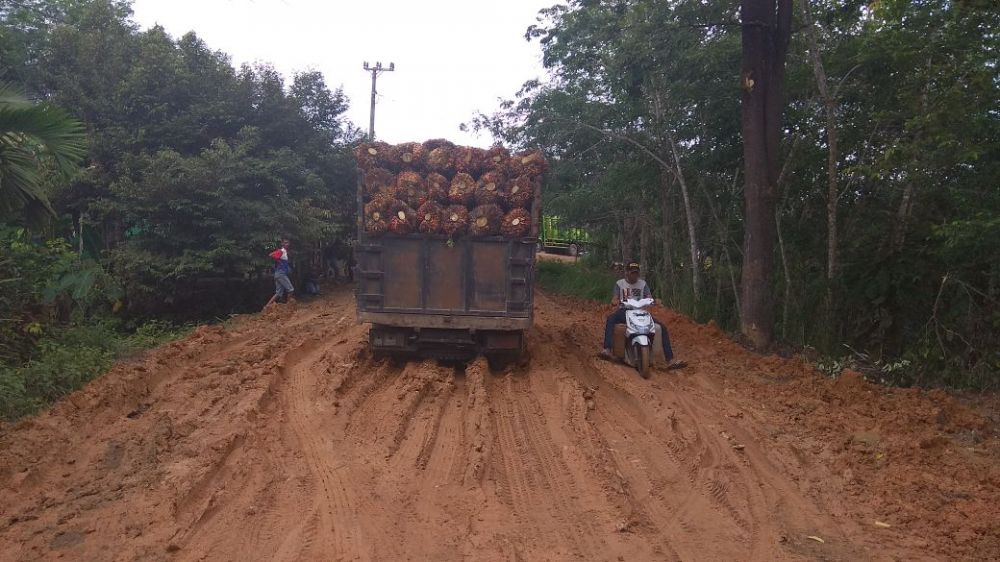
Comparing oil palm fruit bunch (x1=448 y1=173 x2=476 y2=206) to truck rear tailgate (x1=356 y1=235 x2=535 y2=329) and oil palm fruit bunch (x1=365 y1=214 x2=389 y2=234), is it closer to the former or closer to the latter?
truck rear tailgate (x1=356 y1=235 x2=535 y2=329)

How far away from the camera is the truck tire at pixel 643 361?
1006 centimetres

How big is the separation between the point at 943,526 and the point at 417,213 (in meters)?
6.90

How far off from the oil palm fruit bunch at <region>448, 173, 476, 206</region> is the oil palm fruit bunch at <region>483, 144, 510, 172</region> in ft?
1.23

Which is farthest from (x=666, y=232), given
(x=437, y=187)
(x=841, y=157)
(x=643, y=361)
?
(x=437, y=187)

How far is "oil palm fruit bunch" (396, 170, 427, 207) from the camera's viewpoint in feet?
33.7

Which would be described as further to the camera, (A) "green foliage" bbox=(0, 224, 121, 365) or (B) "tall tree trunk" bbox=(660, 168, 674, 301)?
(B) "tall tree trunk" bbox=(660, 168, 674, 301)

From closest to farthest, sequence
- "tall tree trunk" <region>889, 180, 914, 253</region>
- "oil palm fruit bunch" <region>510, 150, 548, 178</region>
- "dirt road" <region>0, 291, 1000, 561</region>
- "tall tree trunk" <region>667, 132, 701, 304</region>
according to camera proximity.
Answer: "dirt road" <region>0, 291, 1000, 561</region> → "oil palm fruit bunch" <region>510, 150, 548, 178</region> → "tall tree trunk" <region>889, 180, 914, 253</region> → "tall tree trunk" <region>667, 132, 701, 304</region>

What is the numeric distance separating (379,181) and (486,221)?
1589mm

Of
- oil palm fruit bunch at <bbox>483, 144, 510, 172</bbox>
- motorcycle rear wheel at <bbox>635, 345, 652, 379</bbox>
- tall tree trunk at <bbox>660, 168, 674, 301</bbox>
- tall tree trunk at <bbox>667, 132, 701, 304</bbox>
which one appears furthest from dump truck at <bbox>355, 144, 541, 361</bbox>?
tall tree trunk at <bbox>660, 168, 674, 301</bbox>

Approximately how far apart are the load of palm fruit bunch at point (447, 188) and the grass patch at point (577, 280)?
35.4ft

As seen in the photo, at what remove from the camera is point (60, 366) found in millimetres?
9953

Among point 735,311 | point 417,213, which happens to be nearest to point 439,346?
point 417,213

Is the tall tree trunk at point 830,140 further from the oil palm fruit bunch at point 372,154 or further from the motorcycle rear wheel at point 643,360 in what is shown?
the oil palm fruit bunch at point 372,154

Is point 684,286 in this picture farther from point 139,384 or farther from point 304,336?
point 139,384
